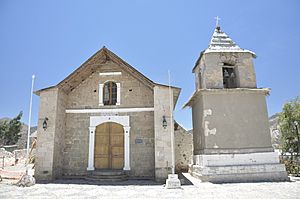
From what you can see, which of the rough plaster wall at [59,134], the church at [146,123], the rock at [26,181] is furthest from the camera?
the rough plaster wall at [59,134]

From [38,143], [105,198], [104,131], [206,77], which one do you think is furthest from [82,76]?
[105,198]

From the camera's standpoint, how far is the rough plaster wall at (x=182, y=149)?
45.8 feet

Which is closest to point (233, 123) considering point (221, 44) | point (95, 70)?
point (221, 44)

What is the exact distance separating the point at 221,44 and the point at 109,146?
315 inches

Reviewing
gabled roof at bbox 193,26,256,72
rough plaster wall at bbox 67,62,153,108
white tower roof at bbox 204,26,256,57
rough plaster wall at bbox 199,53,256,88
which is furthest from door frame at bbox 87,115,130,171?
white tower roof at bbox 204,26,256,57

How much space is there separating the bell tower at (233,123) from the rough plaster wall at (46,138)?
22.1ft

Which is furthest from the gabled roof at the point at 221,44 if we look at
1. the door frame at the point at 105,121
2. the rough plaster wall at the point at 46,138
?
the rough plaster wall at the point at 46,138

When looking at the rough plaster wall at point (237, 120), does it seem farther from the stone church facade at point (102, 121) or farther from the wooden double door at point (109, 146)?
the wooden double door at point (109, 146)

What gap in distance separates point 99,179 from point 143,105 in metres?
4.08

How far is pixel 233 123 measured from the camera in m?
9.56

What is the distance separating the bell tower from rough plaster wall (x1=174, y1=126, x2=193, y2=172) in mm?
3852

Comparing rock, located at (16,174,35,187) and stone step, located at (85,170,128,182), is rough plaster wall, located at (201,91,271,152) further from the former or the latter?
rock, located at (16,174,35,187)

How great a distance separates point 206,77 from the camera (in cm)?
1021

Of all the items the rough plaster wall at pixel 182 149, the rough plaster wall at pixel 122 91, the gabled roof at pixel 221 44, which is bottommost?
the rough plaster wall at pixel 182 149
